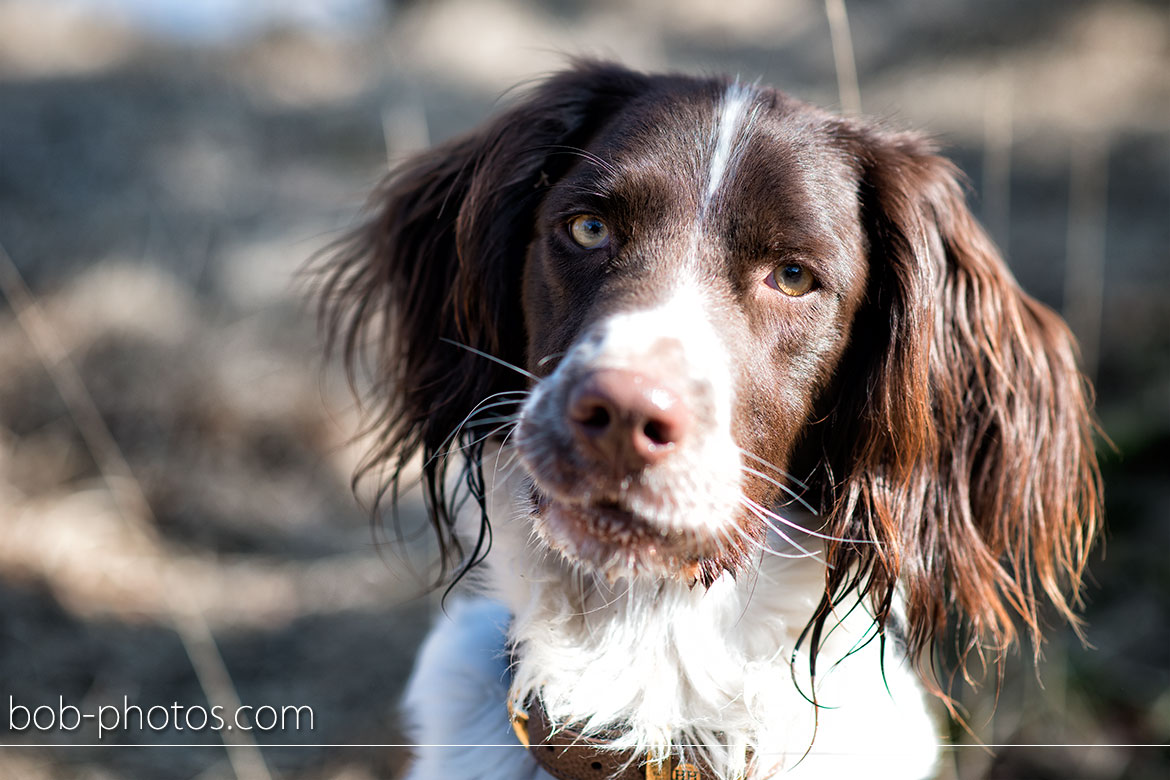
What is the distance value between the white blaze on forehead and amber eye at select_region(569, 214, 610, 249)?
20 centimetres

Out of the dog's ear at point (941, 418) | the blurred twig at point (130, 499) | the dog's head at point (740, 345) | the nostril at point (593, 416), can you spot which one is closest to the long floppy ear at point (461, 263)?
the dog's head at point (740, 345)

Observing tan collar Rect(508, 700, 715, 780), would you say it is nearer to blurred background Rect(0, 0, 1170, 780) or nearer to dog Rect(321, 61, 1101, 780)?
dog Rect(321, 61, 1101, 780)

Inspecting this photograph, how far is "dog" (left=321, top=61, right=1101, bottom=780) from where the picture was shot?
1685 millimetres

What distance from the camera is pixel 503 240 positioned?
6.55ft

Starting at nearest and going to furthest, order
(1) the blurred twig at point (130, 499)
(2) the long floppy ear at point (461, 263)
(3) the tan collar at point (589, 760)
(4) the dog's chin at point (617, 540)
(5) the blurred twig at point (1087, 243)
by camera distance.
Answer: (4) the dog's chin at point (617, 540), (3) the tan collar at point (589, 760), (2) the long floppy ear at point (461, 263), (1) the blurred twig at point (130, 499), (5) the blurred twig at point (1087, 243)

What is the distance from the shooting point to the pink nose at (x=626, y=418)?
1.38 meters

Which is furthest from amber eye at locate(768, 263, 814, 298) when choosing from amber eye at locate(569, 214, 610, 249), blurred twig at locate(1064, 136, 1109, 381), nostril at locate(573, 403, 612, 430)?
blurred twig at locate(1064, 136, 1109, 381)

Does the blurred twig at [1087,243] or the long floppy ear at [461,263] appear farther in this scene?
the blurred twig at [1087,243]

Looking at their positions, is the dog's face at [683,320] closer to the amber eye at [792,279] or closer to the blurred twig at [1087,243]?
the amber eye at [792,279]

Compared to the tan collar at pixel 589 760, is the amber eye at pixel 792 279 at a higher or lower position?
higher

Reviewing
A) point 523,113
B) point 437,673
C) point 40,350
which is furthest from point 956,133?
point 40,350

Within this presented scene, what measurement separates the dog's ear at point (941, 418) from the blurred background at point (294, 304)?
371 mm

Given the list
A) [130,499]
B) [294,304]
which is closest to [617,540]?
[130,499]

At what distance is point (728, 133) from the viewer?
6.08ft
